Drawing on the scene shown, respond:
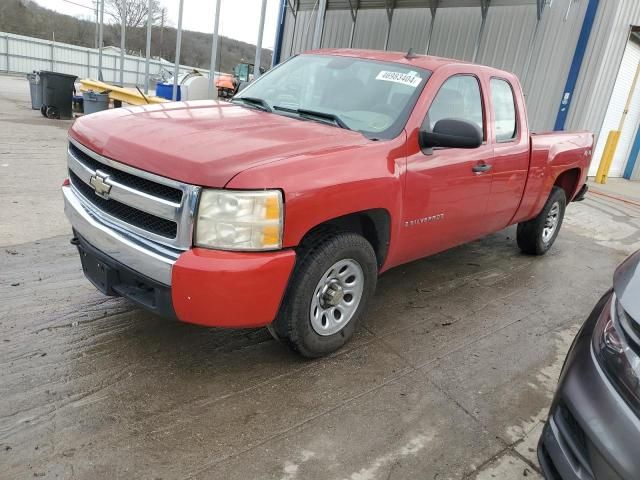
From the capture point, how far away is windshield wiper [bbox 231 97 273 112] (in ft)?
12.6

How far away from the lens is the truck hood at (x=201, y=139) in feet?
8.40

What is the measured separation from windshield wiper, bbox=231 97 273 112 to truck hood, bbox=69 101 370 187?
0.20m

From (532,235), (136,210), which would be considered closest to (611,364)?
(136,210)

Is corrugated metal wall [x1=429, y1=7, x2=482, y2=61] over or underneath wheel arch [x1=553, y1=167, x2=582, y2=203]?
over

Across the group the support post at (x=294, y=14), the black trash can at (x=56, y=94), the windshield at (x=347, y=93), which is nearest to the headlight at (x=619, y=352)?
the windshield at (x=347, y=93)

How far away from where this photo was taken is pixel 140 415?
8.63ft

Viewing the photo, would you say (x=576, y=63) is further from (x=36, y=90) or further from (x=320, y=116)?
(x=36, y=90)

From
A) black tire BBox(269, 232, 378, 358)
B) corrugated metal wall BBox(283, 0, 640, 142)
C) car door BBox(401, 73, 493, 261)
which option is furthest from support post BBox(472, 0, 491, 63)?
black tire BBox(269, 232, 378, 358)

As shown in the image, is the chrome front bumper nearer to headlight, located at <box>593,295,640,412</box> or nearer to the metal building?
headlight, located at <box>593,295,640,412</box>

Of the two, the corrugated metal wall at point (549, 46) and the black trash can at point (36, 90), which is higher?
the corrugated metal wall at point (549, 46)

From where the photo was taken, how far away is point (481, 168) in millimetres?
4016

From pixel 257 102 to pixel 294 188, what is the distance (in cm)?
162

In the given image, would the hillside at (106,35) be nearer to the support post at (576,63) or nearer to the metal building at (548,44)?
the metal building at (548,44)

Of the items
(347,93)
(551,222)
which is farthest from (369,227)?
(551,222)
